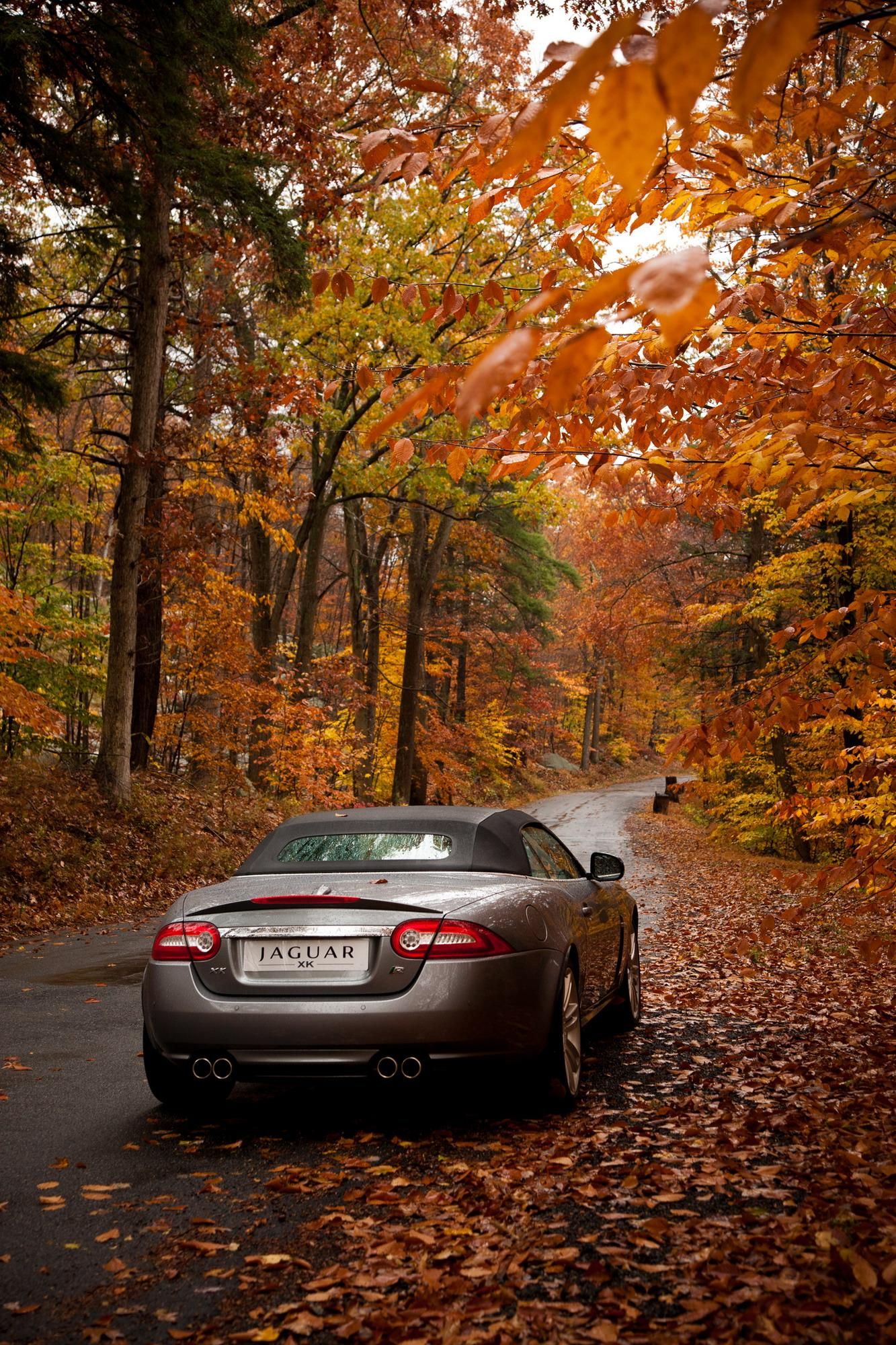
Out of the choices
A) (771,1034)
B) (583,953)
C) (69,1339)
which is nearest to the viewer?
(69,1339)

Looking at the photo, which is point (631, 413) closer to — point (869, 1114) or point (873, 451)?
point (873, 451)

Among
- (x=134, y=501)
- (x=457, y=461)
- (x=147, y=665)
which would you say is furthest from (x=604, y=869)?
(x=147, y=665)

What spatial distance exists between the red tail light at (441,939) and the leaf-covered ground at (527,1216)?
0.58 m

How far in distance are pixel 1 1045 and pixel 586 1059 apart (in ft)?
11.2

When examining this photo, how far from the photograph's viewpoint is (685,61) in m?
1.35

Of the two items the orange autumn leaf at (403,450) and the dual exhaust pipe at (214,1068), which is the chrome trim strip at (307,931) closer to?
the dual exhaust pipe at (214,1068)

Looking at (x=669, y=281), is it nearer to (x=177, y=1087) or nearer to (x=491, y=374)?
(x=491, y=374)

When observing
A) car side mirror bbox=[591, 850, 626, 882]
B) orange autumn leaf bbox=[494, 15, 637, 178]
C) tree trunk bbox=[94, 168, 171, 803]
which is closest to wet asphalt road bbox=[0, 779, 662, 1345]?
car side mirror bbox=[591, 850, 626, 882]

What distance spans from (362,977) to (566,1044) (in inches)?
43.2

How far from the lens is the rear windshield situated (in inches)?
204

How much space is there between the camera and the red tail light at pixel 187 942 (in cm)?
461

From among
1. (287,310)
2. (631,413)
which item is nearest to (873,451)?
(631,413)

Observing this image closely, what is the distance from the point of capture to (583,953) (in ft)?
17.9

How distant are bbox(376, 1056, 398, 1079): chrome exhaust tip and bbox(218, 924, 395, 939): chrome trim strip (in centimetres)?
49
